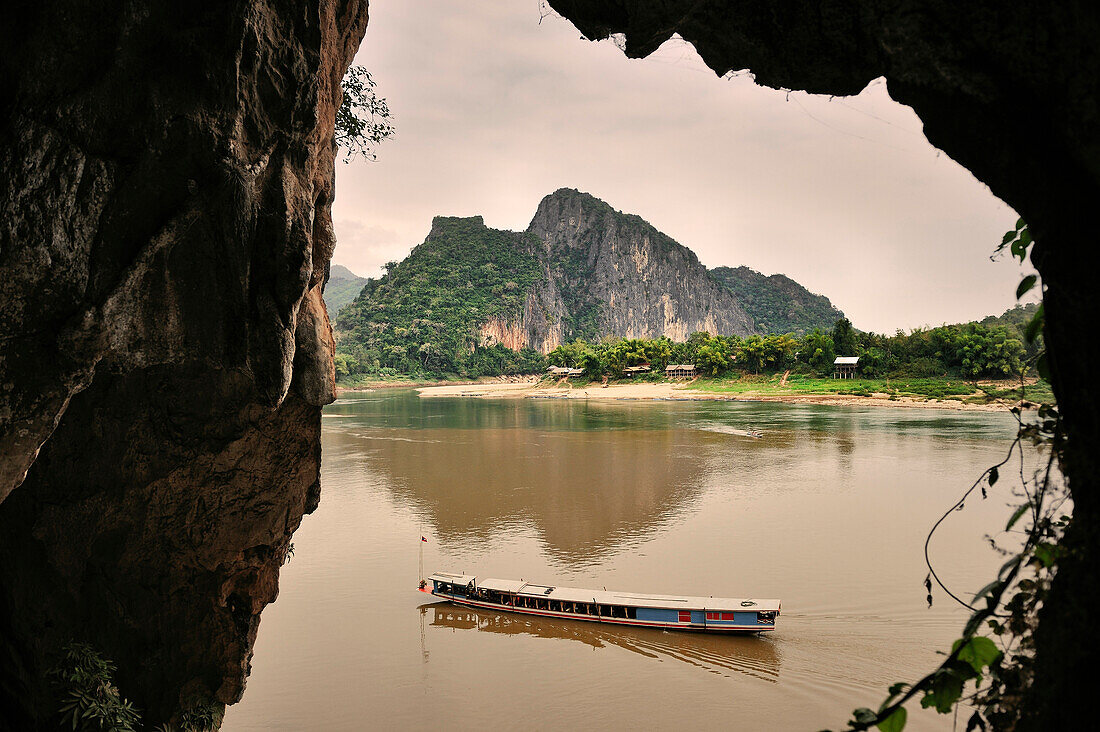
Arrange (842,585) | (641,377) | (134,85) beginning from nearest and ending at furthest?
(134,85), (842,585), (641,377)

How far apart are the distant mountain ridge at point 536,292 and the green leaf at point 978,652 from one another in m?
100

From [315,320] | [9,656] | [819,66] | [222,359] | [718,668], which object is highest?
[819,66]

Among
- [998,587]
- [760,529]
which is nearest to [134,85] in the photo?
[998,587]

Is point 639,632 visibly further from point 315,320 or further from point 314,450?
point 315,320

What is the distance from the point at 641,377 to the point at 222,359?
74724 mm

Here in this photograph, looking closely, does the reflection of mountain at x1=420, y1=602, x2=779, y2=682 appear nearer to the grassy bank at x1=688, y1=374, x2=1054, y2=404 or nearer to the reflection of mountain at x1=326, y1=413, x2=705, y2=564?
the reflection of mountain at x1=326, y1=413, x2=705, y2=564

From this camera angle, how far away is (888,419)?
38.6 meters

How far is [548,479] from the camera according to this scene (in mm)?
22453

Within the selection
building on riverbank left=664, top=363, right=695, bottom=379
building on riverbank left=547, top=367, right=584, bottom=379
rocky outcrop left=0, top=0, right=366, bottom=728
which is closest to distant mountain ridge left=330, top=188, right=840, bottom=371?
building on riverbank left=547, top=367, right=584, bottom=379

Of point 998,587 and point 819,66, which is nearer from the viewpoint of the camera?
point 998,587

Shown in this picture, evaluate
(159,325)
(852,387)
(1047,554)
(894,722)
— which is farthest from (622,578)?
(852,387)

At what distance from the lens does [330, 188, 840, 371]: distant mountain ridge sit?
367 ft

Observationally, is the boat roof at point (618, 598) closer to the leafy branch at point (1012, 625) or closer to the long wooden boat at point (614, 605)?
the long wooden boat at point (614, 605)

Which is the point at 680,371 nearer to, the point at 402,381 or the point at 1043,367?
the point at 402,381
